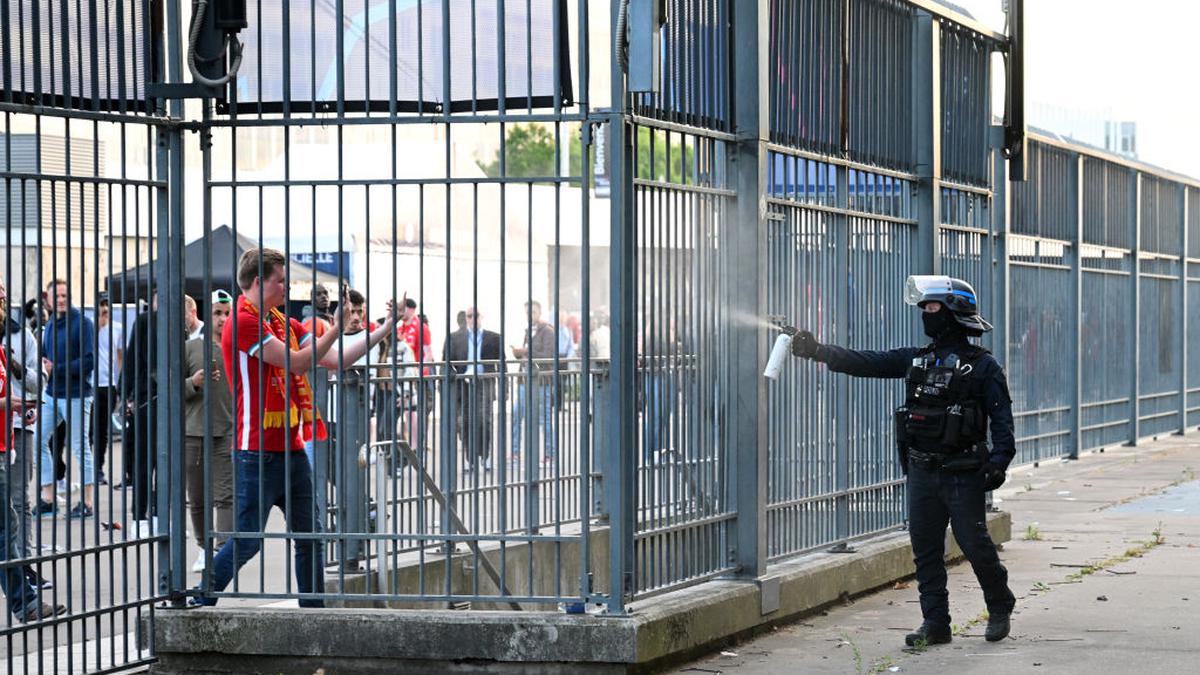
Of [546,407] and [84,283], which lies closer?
[84,283]

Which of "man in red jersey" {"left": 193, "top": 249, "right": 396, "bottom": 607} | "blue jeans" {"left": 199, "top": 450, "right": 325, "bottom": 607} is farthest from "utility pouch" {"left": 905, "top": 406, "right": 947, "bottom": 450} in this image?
"blue jeans" {"left": 199, "top": 450, "right": 325, "bottom": 607}

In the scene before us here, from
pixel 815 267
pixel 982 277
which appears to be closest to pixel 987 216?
pixel 982 277

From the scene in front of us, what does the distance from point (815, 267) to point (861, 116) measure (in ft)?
4.09

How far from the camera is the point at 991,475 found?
28.8 ft

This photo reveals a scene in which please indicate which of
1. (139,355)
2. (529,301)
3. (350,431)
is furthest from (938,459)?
(139,355)

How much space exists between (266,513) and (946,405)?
3.15 m

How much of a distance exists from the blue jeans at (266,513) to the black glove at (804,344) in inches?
91.7

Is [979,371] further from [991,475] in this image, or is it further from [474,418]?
[474,418]

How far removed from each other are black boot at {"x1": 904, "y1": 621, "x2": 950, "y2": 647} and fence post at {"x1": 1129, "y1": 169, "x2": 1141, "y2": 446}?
1643 centimetres

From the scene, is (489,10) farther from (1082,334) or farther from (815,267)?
(1082,334)

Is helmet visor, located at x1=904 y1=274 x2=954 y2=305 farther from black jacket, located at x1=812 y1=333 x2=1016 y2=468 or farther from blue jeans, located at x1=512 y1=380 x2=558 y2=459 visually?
blue jeans, located at x1=512 y1=380 x2=558 y2=459

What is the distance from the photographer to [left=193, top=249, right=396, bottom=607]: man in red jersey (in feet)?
27.5

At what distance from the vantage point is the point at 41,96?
7.70 meters

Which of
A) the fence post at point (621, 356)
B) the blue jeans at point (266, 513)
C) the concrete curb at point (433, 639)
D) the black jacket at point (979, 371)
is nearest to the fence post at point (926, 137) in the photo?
the black jacket at point (979, 371)
